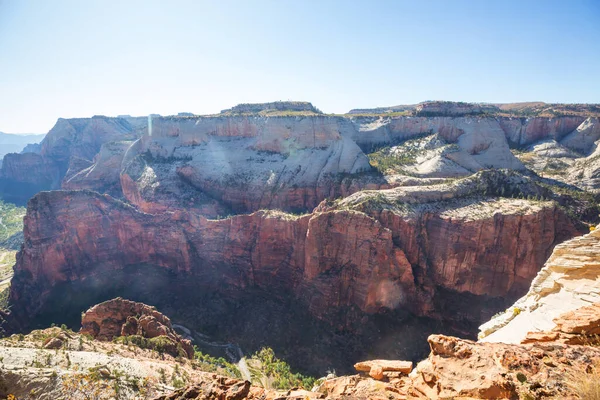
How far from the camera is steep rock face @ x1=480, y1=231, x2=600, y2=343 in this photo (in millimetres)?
15434

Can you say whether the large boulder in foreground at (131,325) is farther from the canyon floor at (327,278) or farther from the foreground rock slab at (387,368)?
the foreground rock slab at (387,368)

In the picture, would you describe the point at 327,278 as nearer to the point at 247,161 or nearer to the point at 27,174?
the point at 247,161

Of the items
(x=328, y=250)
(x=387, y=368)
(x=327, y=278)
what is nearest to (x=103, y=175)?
(x=328, y=250)

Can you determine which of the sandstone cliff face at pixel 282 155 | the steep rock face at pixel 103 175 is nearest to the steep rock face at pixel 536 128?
the sandstone cliff face at pixel 282 155

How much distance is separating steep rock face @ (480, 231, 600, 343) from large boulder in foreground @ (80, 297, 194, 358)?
907 inches

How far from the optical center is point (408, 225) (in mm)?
37250

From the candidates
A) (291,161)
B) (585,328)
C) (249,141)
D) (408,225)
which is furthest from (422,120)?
(585,328)

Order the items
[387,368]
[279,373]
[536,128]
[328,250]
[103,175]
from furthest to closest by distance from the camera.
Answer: [103,175] → [536,128] → [328,250] → [279,373] → [387,368]

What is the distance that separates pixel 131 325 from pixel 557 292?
32.0 meters

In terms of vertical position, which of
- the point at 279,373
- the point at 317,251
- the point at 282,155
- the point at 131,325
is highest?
the point at 282,155

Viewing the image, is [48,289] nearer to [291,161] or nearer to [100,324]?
[100,324]

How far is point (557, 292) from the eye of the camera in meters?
17.5

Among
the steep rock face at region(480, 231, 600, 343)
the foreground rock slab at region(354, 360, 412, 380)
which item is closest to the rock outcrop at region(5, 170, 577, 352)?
the steep rock face at region(480, 231, 600, 343)

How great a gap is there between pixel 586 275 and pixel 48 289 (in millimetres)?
57146
